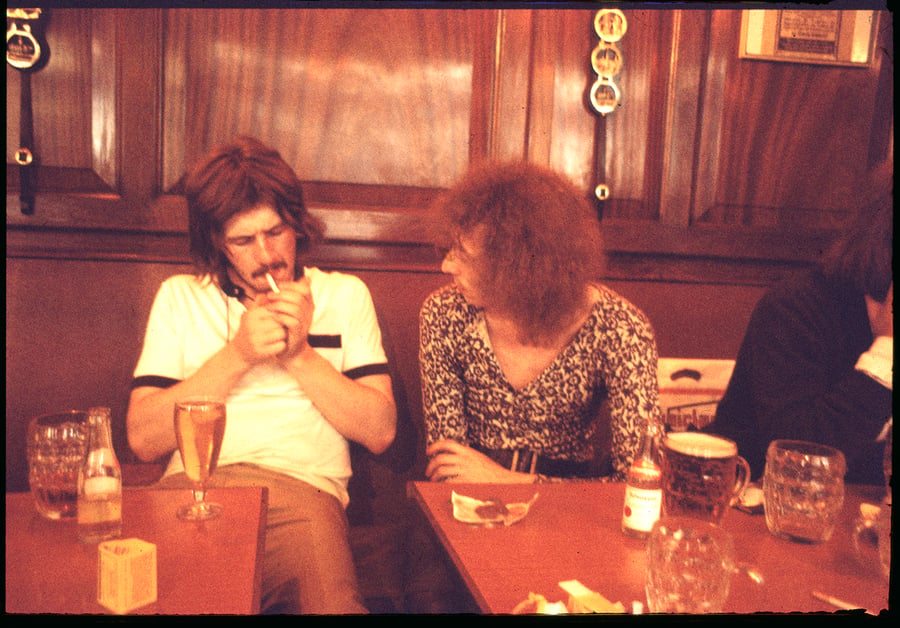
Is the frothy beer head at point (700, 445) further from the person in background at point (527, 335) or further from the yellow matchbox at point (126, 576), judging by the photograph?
the yellow matchbox at point (126, 576)

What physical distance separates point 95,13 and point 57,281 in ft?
2.62

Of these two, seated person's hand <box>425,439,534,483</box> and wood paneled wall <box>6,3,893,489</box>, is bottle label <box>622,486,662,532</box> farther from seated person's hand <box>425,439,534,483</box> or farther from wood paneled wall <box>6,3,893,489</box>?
wood paneled wall <box>6,3,893,489</box>

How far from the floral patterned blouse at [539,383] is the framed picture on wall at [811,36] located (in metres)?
1.20

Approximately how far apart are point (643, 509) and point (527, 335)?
0.78 meters

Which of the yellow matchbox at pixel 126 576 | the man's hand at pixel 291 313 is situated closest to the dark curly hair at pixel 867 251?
the man's hand at pixel 291 313

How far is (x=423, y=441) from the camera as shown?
7.21 feet

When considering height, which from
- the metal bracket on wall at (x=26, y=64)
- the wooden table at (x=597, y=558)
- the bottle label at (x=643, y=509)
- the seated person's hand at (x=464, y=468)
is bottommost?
the seated person's hand at (x=464, y=468)

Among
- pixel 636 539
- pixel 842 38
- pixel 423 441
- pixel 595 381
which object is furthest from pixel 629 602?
pixel 842 38

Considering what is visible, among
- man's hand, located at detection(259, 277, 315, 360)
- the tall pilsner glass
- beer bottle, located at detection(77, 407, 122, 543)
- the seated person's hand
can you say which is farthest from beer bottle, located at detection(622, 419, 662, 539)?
man's hand, located at detection(259, 277, 315, 360)

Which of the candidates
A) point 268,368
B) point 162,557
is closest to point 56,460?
point 162,557

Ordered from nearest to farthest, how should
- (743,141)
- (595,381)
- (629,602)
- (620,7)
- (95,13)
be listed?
1. (629,602)
2. (595,381)
3. (95,13)
4. (620,7)
5. (743,141)

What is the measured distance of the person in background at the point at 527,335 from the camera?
1638 millimetres

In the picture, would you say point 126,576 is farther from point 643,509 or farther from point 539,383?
point 539,383

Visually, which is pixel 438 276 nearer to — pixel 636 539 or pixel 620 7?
pixel 620 7
